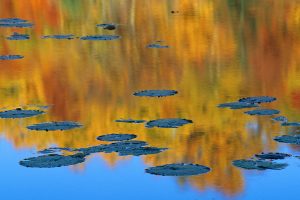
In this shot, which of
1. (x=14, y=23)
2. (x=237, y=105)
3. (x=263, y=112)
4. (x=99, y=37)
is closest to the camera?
(x=263, y=112)

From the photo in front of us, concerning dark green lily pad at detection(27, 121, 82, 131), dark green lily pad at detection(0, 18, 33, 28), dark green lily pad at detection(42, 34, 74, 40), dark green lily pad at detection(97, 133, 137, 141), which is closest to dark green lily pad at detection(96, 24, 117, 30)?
dark green lily pad at detection(42, 34, 74, 40)

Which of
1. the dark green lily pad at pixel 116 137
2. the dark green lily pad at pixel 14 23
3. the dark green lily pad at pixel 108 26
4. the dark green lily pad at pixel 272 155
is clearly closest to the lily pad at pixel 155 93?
the dark green lily pad at pixel 116 137

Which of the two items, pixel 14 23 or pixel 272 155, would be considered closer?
pixel 272 155

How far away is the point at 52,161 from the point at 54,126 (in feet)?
4.05

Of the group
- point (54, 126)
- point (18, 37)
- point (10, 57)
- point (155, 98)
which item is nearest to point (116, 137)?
point (54, 126)

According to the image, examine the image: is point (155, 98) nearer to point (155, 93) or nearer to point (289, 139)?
point (155, 93)

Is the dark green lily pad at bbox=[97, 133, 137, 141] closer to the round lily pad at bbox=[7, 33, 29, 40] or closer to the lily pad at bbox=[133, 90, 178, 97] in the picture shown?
the lily pad at bbox=[133, 90, 178, 97]

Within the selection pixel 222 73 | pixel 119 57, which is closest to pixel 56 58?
pixel 119 57

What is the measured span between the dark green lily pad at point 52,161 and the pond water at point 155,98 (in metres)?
0.09

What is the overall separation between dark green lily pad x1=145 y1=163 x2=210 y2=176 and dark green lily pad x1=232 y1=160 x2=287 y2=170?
14.2 inches

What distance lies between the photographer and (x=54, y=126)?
34.4 feet

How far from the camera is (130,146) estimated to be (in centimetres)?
956

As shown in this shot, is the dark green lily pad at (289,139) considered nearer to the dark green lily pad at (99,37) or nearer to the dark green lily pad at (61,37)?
the dark green lily pad at (99,37)

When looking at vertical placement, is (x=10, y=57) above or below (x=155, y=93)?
above
